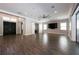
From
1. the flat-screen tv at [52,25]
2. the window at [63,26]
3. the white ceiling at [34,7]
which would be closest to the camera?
the white ceiling at [34,7]

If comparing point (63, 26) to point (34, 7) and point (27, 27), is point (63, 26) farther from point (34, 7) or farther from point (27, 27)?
point (34, 7)

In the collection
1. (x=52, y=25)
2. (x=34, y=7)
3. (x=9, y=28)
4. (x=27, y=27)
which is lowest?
(x=9, y=28)

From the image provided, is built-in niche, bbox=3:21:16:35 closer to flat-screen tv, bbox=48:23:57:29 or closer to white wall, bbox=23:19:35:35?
white wall, bbox=23:19:35:35

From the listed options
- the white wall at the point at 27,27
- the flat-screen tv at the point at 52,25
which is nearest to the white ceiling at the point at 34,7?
the white wall at the point at 27,27

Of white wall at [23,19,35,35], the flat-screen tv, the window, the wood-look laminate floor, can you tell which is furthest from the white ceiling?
the flat-screen tv

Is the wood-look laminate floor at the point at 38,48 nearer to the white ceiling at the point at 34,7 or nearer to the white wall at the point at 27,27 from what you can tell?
the white ceiling at the point at 34,7

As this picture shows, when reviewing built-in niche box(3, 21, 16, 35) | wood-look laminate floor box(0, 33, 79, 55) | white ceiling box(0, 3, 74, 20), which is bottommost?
wood-look laminate floor box(0, 33, 79, 55)

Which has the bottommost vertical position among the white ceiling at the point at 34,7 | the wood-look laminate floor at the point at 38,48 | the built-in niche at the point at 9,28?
the wood-look laminate floor at the point at 38,48

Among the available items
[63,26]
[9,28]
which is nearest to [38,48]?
[9,28]

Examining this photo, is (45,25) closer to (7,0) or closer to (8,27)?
(8,27)

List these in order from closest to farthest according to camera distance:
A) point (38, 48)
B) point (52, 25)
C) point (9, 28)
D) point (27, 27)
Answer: point (38, 48) < point (9, 28) < point (27, 27) < point (52, 25)

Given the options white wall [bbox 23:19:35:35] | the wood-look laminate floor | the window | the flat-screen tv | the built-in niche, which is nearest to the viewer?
A: the wood-look laminate floor

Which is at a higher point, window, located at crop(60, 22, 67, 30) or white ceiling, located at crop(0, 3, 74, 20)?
white ceiling, located at crop(0, 3, 74, 20)
